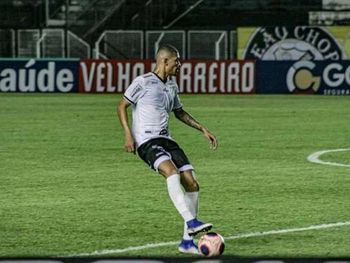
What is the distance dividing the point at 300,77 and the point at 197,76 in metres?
3.22

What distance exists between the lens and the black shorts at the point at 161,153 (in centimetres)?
941

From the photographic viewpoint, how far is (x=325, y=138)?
68.6ft

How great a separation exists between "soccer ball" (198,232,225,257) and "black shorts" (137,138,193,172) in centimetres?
73

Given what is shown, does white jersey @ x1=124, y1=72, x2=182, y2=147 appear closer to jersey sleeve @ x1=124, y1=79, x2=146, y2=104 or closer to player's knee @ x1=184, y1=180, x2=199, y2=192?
jersey sleeve @ x1=124, y1=79, x2=146, y2=104

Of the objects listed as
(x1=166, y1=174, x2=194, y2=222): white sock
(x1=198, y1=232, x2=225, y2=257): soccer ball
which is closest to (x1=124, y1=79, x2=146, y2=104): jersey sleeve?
(x1=166, y1=174, x2=194, y2=222): white sock

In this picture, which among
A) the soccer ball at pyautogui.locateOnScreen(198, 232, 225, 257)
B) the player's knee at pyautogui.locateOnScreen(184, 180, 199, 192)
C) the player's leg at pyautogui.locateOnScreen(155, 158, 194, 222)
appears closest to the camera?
the soccer ball at pyautogui.locateOnScreen(198, 232, 225, 257)

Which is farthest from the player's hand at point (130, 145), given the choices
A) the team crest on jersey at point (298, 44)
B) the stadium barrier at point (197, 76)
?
the team crest on jersey at point (298, 44)

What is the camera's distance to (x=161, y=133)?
960cm

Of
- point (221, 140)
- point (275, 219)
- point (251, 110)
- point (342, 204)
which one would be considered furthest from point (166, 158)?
point (251, 110)

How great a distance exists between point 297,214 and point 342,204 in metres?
0.88

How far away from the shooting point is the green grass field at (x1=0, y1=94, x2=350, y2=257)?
9859 millimetres

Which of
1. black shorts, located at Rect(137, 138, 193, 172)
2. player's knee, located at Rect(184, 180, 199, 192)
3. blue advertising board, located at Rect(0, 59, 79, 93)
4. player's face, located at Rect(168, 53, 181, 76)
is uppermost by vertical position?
player's face, located at Rect(168, 53, 181, 76)

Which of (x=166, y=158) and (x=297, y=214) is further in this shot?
(x=297, y=214)

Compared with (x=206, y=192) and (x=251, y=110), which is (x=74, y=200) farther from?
(x=251, y=110)
